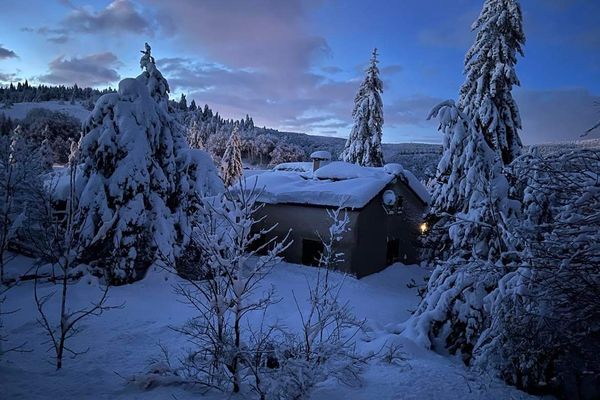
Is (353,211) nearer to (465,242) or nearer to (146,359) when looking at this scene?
(465,242)

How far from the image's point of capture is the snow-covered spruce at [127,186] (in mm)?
13898

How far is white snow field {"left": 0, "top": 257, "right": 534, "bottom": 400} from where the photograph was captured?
6.32 metres

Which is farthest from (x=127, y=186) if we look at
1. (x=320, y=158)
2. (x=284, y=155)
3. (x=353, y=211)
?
(x=284, y=155)

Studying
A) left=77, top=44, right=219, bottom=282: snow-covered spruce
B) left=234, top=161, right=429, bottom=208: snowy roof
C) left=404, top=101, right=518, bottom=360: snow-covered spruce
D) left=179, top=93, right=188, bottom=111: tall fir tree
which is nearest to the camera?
left=404, top=101, right=518, bottom=360: snow-covered spruce

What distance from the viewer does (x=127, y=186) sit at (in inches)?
557

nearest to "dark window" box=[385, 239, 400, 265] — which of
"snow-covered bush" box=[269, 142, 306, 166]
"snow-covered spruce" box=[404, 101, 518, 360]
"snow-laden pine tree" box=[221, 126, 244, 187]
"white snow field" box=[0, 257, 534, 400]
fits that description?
"white snow field" box=[0, 257, 534, 400]

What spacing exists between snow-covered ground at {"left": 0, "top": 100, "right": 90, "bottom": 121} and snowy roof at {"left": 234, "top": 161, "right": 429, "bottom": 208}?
4132 inches

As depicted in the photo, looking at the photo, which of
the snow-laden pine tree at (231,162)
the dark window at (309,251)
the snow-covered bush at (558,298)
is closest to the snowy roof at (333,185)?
the dark window at (309,251)

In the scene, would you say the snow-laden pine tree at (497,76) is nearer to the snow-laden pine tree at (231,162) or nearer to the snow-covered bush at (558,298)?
the snow-covered bush at (558,298)

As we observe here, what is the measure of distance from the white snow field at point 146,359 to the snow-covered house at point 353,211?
4.23m

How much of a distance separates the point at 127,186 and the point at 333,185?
416 inches

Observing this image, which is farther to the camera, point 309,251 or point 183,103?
point 183,103

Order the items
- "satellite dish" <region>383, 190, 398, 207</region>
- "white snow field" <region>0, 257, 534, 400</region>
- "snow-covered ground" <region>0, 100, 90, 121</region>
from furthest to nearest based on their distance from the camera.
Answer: "snow-covered ground" <region>0, 100, 90, 121</region> < "satellite dish" <region>383, 190, 398, 207</region> < "white snow field" <region>0, 257, 534, 400</region>

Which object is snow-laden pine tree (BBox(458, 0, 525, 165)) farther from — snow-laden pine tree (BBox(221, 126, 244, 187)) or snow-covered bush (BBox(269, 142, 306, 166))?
snow-covered bush (BBox(269, 142, 306, 166))
